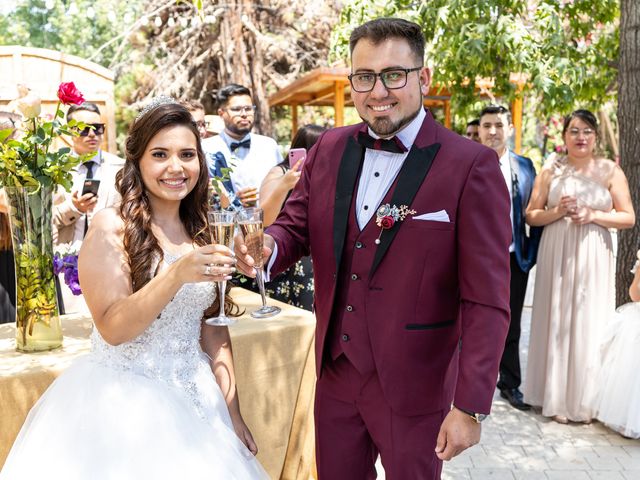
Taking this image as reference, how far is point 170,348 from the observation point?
2668 mm

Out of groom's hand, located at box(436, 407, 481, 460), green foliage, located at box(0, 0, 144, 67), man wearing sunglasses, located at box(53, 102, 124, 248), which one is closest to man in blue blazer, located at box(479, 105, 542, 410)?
man wearing sunglasses, located at box(53, 102, 124, 248)

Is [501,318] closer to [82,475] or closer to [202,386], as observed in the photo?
[202,386]

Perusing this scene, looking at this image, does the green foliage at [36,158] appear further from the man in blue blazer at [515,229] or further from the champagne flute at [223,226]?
the man in blue blazer at [515,229]

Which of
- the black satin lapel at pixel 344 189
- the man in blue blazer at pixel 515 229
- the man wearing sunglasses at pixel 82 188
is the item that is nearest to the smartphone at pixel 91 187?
the man wearing sunglasses at pixel 82 188

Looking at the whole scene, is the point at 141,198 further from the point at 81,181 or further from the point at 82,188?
the point at 81,181

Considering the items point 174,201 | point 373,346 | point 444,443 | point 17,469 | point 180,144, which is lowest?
point 17,469

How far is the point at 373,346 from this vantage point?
2.45m

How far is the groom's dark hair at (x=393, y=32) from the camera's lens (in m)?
2.32

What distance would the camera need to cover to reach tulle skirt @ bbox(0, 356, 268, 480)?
236cm

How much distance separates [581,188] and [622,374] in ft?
4.89

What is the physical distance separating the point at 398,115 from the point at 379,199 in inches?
12.3

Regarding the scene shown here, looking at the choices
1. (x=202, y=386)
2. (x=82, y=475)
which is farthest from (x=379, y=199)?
(x=82, y=475)

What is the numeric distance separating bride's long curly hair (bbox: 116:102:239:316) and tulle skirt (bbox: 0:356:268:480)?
1.31ft

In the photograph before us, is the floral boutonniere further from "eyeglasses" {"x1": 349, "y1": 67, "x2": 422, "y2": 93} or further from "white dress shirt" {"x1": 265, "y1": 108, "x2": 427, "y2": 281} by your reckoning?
"eyeglasses" {"x1": 349, "y1": 67, "x2": 422, "y2": 93}
